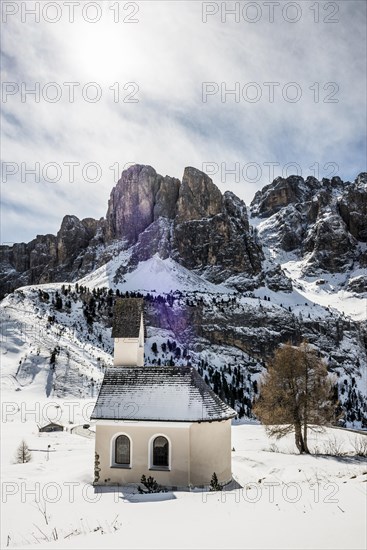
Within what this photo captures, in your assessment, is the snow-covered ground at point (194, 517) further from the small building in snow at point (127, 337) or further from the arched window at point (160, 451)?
the small building in snow at point (127, 337)

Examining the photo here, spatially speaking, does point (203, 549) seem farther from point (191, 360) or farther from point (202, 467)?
point (191, 360)

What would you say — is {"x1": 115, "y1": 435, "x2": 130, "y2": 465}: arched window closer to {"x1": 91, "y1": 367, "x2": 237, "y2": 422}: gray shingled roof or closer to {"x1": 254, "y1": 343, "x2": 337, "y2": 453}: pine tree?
{"x1": 91, "y1": 367, "x2": 237, "y2": 422}: gray shingled roof

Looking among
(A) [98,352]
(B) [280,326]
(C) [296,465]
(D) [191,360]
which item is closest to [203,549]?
(C) [296,465]

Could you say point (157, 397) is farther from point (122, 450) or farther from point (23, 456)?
point (23, 456)

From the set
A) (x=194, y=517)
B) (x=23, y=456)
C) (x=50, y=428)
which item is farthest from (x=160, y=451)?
(x=50, y=428)

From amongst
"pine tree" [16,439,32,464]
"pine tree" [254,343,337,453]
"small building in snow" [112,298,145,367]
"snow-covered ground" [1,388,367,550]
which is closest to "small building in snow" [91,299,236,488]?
"snow-covered ground" [1,388,367,550]

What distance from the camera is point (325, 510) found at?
25.9 feet

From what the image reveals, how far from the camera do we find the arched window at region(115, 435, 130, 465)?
795 inches

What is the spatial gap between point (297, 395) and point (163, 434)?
10562 millimetres

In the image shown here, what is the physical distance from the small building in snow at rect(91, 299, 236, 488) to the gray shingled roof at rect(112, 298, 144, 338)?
371cm

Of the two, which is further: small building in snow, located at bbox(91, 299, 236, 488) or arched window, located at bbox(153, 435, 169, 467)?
arched window, located at bbox(153, 435, 169, 467)

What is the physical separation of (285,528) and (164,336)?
155130 mm

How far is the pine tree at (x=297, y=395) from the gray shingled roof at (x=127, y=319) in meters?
9.42

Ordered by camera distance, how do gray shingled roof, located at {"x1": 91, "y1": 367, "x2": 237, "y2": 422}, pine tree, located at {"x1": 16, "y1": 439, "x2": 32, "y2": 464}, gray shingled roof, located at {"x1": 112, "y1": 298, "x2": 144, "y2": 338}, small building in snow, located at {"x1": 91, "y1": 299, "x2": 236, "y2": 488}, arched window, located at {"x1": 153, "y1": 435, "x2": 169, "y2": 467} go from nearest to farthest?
small building in snow, located at {"x1": 91, "y1": 299, "x2": 236, "y2": 488}, arched window, located at {"x1": 153, "y1": 435, "x2": 169, "y2": 467}, gray shingled roof, located at {"x1": 91, "y1": 367, "x2": 237, "y2": 422}, gray shingled roof, located at {"x1": 112, "y1": 298, "x2": 144, "y2": 338}, pine tree, located at {"x1": 16, "y1": 439, "x2": 32, "y2": 464}
